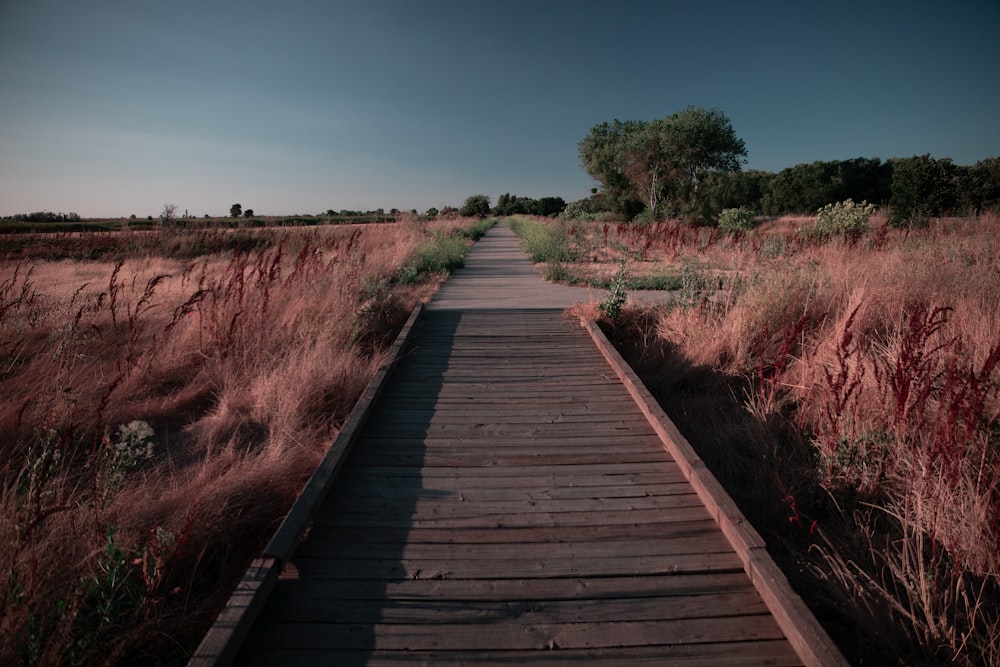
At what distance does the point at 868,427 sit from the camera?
152 inches

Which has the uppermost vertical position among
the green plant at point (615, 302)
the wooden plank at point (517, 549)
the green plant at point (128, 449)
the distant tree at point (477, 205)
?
the distant tree at point (477, 205)

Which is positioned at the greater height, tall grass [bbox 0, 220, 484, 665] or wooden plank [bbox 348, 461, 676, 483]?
tall grass [bbox 0, 220, 484, 665]

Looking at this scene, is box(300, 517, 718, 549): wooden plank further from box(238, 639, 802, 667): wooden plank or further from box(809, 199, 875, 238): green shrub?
box(809, 199, 875, 238): green shrub

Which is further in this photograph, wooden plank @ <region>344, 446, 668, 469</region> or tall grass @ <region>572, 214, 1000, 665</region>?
wooden plank @ <region>344, 446, 668, 469</region>

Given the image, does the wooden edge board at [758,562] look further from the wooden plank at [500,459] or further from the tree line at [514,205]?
the tree line at [514,205]

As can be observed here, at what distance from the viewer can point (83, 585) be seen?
2.15m

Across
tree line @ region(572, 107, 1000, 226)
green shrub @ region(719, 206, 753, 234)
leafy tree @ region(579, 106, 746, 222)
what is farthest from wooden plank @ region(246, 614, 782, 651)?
leafy tree @ region(579, 106, 746, 222)

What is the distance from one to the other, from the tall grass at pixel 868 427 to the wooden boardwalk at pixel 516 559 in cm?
59

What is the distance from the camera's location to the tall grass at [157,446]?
2.18 metres

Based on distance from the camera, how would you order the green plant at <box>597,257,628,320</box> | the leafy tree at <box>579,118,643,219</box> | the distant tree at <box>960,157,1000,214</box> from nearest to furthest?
the green plant at <box>597,257,628,320</box>
the distant tree at <box>960,157,1000,214</box>
the leafy tree at <box>579,118,643,219</box>

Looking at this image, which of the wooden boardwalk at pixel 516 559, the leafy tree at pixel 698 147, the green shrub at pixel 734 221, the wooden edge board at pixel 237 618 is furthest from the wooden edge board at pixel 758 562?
the leafy tree at pixel 698 147

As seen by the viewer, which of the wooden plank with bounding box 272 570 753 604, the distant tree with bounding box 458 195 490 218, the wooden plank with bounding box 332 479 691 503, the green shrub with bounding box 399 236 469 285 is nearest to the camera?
the wooden plank with bounding box 272 570 753 604

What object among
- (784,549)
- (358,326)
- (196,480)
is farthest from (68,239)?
(784,549)

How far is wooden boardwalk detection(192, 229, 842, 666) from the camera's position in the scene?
6.89 ft
